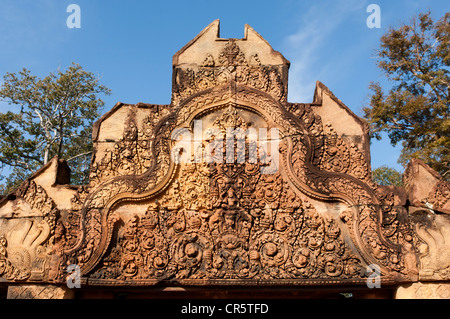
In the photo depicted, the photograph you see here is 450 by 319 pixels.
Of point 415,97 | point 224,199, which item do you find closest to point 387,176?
point 415,97

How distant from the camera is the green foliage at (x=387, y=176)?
64.4 feet

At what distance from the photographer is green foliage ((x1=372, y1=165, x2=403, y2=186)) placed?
1964 cm

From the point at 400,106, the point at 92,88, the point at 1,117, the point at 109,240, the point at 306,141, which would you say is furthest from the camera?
the point at 92,88

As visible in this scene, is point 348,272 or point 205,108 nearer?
point 348,272

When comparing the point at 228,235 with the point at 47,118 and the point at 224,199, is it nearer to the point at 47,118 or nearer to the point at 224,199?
the point at 224,199

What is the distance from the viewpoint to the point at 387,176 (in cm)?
2062

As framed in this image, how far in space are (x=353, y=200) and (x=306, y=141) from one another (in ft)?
3.37

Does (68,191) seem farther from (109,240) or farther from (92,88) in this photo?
(92,88)

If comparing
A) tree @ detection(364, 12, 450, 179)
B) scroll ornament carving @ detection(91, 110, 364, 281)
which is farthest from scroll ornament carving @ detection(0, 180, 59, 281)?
tree @ detection(364, 12, 450, 179)

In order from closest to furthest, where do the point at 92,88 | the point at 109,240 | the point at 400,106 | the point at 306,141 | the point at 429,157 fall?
the point at 109,240 → the point at 306,141 → the point at 429,157 → the point at 400,106 → the point at 92,88

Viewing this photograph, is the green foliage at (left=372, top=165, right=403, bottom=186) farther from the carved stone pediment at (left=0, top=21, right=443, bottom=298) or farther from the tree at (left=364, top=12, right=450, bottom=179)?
the carved stone pediment at (left=0, top=21, right=443, bottom=298)

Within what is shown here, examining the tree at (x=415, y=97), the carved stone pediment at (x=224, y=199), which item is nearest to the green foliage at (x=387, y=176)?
the tree at (x=415, y=97)

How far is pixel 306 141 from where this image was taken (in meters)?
5.68
